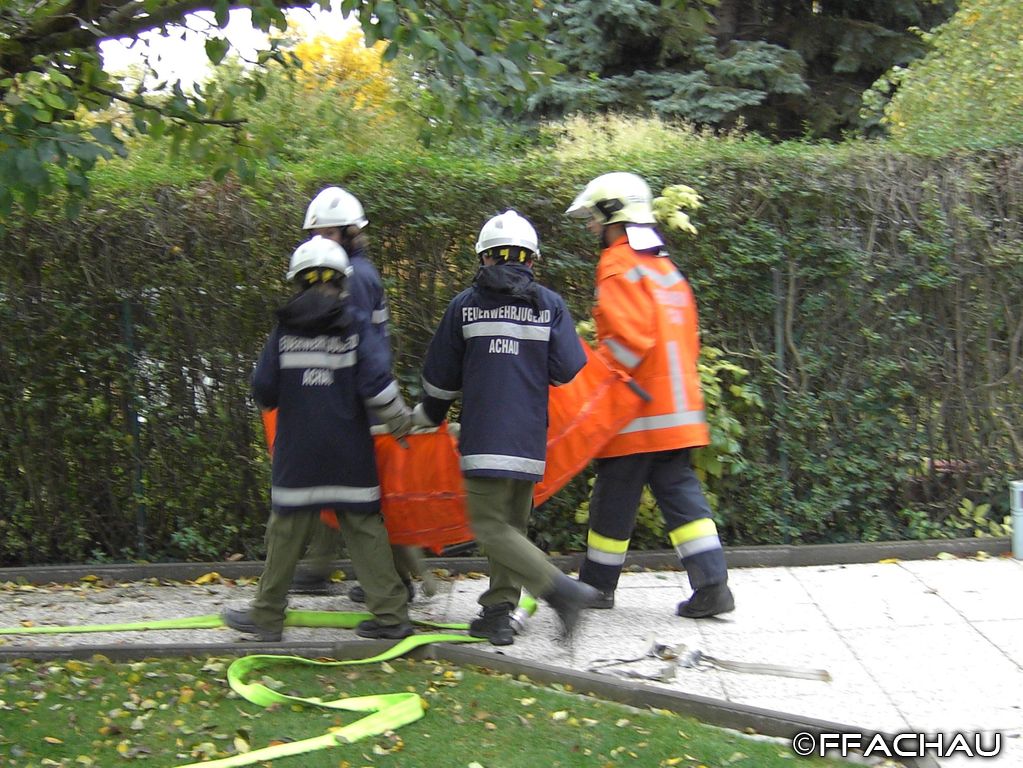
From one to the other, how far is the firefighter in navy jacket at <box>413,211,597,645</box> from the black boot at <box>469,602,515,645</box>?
243 millimetres

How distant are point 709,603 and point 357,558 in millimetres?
1796

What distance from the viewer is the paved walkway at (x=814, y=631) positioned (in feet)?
15.7

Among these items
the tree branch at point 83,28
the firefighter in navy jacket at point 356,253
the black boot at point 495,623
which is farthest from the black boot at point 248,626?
the tree branch at point 83,28

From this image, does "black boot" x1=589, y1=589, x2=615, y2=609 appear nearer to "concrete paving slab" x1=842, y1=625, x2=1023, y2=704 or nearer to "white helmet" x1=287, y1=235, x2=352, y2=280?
"concrete paving slab" x1=842, y1=625, x2=1023, y2=704

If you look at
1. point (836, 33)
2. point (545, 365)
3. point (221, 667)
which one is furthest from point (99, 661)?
point (836, 33)

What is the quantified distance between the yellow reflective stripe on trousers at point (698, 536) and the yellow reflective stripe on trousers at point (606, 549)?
301mm

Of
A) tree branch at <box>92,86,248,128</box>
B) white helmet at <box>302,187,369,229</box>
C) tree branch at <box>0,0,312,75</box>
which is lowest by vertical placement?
white helmet at <box>302,187,369,229</box>

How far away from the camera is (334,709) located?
15.8ft

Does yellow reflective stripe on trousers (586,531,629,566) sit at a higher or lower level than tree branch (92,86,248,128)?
lower

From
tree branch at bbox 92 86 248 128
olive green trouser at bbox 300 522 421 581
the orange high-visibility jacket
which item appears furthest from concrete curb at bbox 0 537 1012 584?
tree branch at bbox 92 86 248 128

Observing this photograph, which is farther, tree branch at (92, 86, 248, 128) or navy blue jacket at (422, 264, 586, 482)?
tree branch at (92, 86, 248, 128)

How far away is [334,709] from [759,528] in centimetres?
335

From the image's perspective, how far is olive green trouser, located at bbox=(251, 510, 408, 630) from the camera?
5.47m

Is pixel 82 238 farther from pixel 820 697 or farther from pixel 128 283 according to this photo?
pixel 820 697
